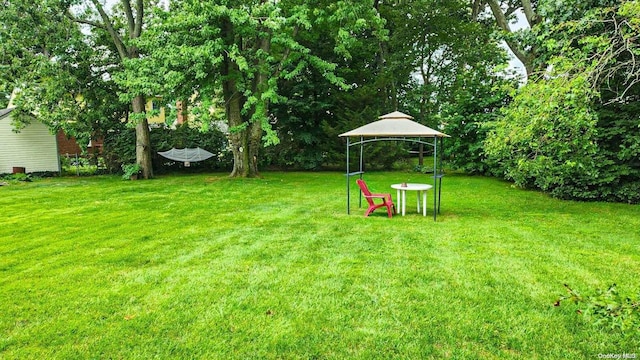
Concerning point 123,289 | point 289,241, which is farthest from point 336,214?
point 123,289

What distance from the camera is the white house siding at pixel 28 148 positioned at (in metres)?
14.2

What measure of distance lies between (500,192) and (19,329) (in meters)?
9.85

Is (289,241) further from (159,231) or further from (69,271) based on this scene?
(69,271)

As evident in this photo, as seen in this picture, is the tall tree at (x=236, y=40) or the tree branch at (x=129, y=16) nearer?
the tall tree at (x=236, y=40)

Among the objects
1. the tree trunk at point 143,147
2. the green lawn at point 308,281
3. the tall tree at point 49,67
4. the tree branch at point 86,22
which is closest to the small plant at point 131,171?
the tree trunk at point 143,147

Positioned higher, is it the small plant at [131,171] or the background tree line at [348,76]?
the background tree line at [348,76]

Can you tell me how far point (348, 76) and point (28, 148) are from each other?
13.3 meters

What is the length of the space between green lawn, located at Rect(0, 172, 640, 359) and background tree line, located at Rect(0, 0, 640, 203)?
1.65m

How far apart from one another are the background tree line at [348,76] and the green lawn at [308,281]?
165 cm

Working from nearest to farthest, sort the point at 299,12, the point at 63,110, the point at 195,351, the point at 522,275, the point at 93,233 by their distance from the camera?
1. the point at 195,351
2. the point at 522,275
3. the point at 93,233
4. the point at 299,12
5. the point at 63,110

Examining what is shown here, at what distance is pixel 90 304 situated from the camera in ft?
10.6

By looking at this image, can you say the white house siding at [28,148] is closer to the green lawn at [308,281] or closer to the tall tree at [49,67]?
the tall tree at [49,67]

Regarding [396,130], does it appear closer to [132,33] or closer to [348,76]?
[132,33]

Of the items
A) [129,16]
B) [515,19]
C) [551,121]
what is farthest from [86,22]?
Result: [515,19]
